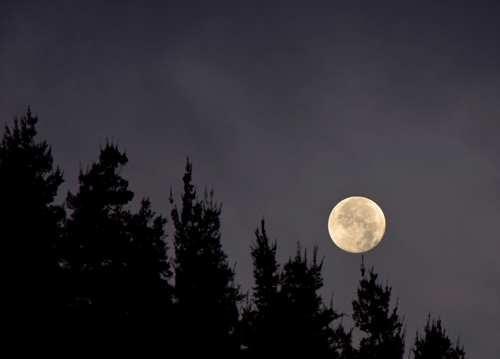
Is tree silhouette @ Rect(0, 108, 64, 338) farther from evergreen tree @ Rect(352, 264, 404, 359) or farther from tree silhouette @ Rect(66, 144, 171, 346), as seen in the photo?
evergreen tree @ Rect(352, 264, 404, 359)

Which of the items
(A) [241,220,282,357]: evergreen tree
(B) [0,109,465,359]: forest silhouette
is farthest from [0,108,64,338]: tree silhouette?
(A) [241,220,282,357]: evergreen tree

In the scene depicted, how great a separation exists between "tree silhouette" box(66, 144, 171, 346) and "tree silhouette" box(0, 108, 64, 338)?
142 cm

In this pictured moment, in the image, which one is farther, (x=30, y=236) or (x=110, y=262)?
(x=110, y=262)

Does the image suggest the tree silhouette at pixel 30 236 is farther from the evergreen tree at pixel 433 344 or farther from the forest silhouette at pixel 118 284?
the evergreen tree at pixel 433 344

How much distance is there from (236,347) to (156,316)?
154 inches

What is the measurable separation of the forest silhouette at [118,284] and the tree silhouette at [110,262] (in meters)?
0.05

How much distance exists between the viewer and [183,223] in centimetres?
3222

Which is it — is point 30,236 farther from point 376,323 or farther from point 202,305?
point 376,323

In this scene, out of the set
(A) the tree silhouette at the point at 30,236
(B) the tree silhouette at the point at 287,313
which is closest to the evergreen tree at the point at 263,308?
(B) the tree silhouette at the point at 287,313

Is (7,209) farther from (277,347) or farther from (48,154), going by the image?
(277,347)

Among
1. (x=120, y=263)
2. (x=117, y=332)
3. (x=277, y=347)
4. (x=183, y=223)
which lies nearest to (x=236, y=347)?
(x=277, y=347)

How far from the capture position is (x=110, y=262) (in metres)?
25.8

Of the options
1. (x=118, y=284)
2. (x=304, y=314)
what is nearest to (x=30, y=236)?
(x=118, y=284)

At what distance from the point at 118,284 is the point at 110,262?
6.11ft
